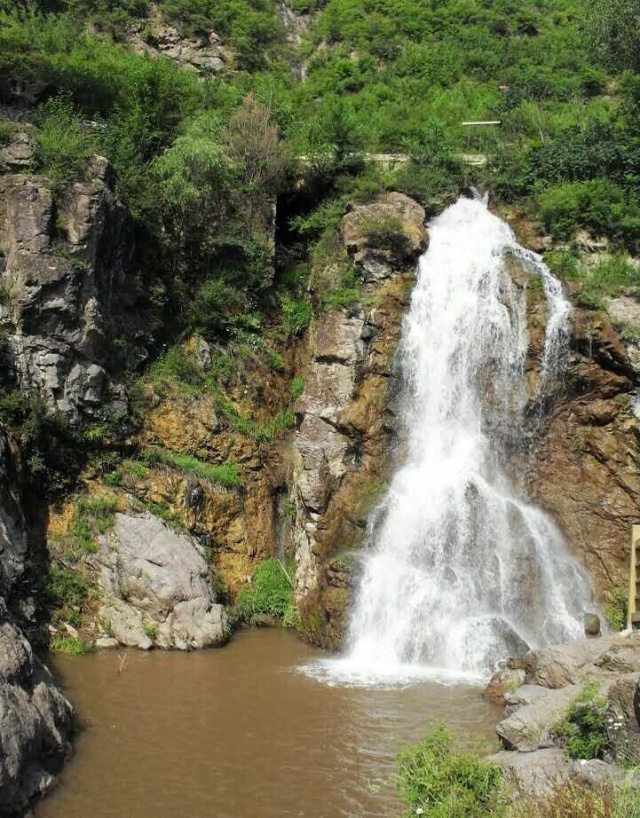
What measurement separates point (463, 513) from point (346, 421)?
3.89 meters

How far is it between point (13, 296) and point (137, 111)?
9920mm

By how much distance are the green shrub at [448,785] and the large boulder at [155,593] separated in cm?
843

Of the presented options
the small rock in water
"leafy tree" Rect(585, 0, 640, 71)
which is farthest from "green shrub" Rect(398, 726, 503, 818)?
"leafy tree" Rect(585, 0, 640, 71)

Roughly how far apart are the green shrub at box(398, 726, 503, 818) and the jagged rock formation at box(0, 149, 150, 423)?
40.7ft

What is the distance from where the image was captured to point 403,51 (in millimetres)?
41250

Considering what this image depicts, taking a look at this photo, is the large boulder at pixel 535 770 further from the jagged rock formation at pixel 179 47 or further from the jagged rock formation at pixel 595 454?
the jagged rock formation at pixel 179 47

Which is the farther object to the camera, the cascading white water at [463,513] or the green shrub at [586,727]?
the cascading white water at [463,513]

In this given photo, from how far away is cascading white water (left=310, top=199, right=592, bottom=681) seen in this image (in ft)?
49.0

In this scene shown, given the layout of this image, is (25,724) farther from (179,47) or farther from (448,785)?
(179,47)

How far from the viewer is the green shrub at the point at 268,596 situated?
16981 millimetres

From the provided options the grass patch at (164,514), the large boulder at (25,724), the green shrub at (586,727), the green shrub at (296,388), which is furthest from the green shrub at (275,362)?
the green shrub at (586,727)

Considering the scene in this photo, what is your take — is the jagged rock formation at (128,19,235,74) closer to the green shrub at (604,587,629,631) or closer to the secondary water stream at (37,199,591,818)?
the secondary water stream at (37,199,591,818)

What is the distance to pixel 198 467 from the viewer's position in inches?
715

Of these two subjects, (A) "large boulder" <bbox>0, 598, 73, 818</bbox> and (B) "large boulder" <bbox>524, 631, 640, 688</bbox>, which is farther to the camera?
(B) "large boulder" <bbox>524, 631, 640, 688</bbox>
